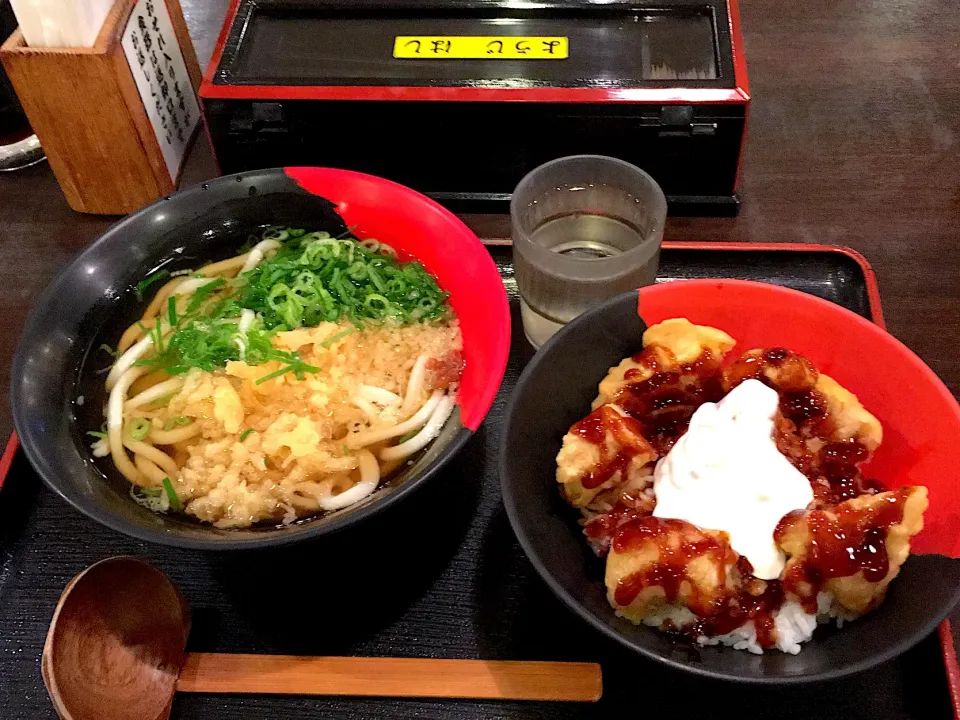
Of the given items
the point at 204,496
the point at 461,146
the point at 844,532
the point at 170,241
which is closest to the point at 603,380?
the point at 844,532

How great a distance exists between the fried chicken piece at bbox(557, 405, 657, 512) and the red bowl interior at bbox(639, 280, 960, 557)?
0.28 metres

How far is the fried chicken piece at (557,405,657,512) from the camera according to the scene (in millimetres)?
1150

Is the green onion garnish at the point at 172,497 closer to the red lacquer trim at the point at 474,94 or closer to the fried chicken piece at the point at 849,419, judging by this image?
the red lacquer trim at the point at 474,94

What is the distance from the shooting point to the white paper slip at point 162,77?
1.90m

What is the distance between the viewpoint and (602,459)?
3.79ft

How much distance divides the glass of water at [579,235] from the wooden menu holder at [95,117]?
105 centimetres

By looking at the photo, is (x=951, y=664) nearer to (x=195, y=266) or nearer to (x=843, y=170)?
(x=843, y=170)

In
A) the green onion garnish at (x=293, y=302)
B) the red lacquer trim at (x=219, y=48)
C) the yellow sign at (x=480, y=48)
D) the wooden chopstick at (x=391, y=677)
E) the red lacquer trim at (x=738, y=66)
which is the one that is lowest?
the wooden chopstick at (x=391, y=677)

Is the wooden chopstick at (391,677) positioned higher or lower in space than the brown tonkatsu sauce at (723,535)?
lower

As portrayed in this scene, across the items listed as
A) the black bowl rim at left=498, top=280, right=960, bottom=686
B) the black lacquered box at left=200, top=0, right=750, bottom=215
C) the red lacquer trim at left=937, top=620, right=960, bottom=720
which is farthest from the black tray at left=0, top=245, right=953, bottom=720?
the black lacquered box at left=200, top=0, right=750, bottom=215

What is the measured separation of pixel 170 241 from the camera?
167cm

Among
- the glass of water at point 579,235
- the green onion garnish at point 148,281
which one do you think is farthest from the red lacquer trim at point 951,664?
the green onion garnish at point 148,281

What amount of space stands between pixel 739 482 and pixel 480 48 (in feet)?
4.50

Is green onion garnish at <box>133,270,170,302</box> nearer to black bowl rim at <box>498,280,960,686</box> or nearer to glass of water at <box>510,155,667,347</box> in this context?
glass of water at <box>510,155,667,347</box>
